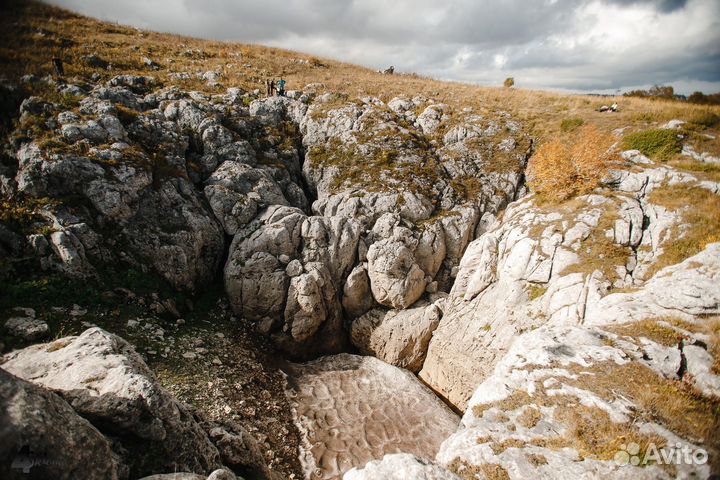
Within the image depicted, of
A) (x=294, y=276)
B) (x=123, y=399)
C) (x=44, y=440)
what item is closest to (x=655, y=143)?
(x=294, y=276)

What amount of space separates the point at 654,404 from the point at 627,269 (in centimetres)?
890

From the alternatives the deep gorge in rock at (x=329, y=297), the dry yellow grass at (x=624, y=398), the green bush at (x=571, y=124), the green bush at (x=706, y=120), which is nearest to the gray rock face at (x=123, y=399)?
the deep gorge in rock at (x=329, y=297)

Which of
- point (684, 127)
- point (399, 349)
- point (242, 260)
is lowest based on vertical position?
point (399, 349)

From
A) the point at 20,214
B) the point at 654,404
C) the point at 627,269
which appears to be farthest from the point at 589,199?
the point at 20,214

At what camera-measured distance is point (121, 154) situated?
2019cm

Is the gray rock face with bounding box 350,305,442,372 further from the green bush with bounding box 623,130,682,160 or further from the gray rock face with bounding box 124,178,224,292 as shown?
the green bush with bounding box 623,130,682,160

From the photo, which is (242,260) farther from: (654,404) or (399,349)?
(654,404)

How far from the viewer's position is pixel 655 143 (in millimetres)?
22172

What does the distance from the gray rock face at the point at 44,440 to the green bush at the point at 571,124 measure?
3589 cm

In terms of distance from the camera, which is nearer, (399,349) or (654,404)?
(654,404)

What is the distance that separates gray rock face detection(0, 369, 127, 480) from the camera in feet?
14.8

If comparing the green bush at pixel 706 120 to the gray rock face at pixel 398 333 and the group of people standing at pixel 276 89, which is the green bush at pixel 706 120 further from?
the group of people standing at pixel 276 89

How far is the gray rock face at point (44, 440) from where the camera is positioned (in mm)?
4512

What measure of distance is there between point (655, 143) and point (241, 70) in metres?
42.0
